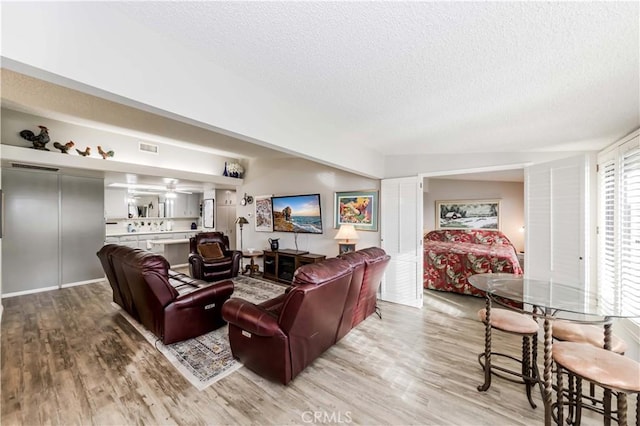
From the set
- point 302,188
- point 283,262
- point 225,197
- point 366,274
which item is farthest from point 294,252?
point 225,197

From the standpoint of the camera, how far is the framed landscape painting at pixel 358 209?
4383mm

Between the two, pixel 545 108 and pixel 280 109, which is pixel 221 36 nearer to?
pixel 280 109

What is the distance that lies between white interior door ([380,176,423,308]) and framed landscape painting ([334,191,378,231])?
0.59 ft

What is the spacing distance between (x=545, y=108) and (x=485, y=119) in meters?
0.43

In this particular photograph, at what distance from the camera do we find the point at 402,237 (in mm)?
4035

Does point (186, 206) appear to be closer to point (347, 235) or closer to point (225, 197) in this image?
point (225, 197)

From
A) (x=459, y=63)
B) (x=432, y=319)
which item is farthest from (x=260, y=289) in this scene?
(x=459, y=63)

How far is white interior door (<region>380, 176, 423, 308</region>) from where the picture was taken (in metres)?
3.91

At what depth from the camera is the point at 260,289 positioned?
4.69m

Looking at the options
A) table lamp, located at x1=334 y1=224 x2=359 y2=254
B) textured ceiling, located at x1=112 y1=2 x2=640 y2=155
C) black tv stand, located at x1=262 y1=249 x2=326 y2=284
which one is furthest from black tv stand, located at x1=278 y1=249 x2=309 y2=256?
textured ceiling, located at x1=112 y1=2 x2=640 y2=155

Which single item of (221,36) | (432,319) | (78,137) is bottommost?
(432,319)

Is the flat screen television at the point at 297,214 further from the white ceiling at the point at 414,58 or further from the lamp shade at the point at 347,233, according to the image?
the white ceiling at the point at 414,58

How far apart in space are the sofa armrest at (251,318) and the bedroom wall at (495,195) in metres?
5.72

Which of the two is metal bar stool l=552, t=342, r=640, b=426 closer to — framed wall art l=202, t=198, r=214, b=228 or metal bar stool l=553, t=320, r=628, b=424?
metal bar stool l=553, t=320, r=628, b=424
